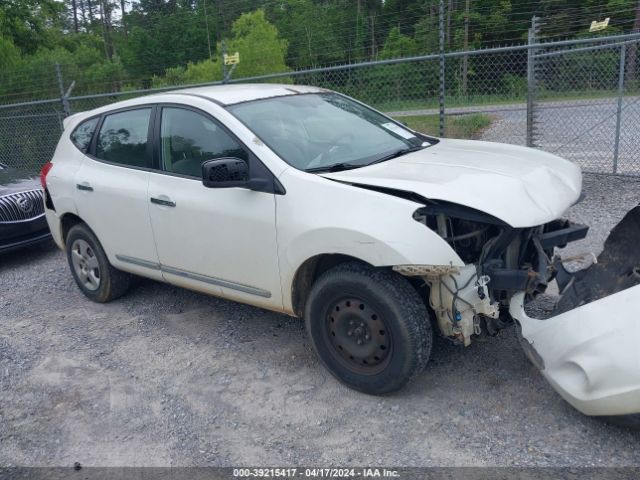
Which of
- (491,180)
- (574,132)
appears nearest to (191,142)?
(491,180)

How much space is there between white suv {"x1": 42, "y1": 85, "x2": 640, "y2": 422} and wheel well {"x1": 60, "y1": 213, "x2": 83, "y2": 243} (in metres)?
0.53

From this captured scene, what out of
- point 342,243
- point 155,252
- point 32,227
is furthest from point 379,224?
point 32,227

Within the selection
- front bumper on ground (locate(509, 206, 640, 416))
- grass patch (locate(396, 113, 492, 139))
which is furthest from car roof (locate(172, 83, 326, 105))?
grass patch (locate(396, 113, 492, 139))

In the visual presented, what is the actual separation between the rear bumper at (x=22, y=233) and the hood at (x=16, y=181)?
42cm

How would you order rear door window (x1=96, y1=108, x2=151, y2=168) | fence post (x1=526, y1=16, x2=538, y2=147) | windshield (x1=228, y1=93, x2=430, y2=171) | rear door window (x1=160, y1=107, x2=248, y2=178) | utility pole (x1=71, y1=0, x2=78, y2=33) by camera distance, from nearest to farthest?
windshield (x1=228, y1=93, x2=430, y2=171) < rear door window (x1=160, y1=107, x2=248, y2=178) < rear door window (x1=96, y1=108, x2=151, y2=168) < fence post (x1=526, y1=16, x2=538, y2=147) < utility pole (x1=71, y1=0, x2=78, y2=33)

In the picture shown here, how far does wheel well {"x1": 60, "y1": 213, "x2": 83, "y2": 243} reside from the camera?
5.49 metres

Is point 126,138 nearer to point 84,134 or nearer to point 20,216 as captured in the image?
point 84,134

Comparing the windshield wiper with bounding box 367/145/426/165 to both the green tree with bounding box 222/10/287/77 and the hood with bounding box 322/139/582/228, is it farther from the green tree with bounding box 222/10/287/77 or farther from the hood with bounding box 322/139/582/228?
the green tree with bounding box 222/10/287/77

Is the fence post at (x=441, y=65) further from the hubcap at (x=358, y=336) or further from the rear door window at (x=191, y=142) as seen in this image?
the hubcap at (x=358, y=336)

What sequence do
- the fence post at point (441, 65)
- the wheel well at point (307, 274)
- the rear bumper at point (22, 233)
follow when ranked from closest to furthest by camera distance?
the wheel well at point (307, 274), the rear bumper at point (22, 233), the fence post at point (441, 65)

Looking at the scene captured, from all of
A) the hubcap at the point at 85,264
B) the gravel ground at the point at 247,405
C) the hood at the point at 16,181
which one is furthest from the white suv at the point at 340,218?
the hood at the point at 16,181

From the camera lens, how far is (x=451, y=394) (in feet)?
11.8

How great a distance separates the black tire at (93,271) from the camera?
17.3 ft

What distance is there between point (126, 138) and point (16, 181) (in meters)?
3.44
